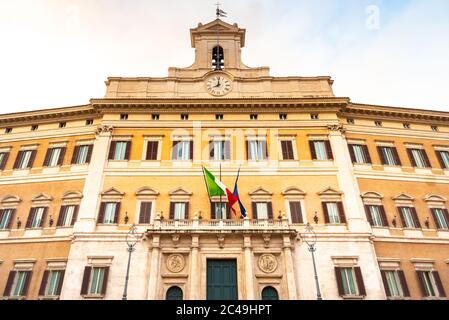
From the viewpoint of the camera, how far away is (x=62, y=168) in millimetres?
26641

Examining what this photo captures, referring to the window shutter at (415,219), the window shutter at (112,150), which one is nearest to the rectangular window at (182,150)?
the window shutter at (112,150)

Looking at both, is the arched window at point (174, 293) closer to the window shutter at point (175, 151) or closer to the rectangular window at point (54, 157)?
the window shutter at point (175, 151)

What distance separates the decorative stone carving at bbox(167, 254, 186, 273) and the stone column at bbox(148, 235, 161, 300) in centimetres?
68

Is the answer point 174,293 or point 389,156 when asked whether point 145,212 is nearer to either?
point 174,293

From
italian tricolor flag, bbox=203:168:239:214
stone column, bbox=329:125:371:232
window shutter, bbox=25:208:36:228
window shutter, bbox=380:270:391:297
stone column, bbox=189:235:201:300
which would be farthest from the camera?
window shutter, bbox=25:208:36:228

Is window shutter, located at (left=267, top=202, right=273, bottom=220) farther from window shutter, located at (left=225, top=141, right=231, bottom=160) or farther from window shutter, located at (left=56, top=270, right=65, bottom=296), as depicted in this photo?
window shutter, located at (left=56, top=270, right=65, bottom=296)

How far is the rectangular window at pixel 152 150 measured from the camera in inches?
1041

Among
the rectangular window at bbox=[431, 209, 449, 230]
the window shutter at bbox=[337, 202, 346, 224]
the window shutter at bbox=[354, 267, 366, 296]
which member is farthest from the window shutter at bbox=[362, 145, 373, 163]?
the window shutter at bbox=[354, 267, 366, 296]

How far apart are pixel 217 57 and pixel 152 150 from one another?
11.1 metres

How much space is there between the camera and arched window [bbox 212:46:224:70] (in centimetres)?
3168

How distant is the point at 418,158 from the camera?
27.7m

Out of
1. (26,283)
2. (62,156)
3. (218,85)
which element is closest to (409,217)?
(218,85)
